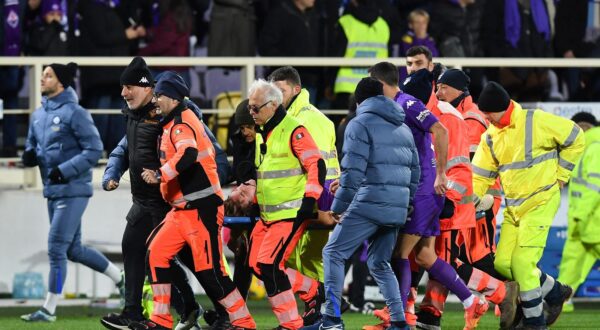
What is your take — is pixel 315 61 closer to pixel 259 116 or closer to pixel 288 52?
pixel 288 52

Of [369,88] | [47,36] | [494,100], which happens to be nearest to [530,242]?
[494,100]

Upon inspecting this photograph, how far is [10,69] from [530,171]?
677 cm

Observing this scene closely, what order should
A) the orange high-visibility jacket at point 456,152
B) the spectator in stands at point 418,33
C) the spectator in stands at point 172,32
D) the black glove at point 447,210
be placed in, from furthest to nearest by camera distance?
1. the spectator in stands at point 418,33
2. the spectator in stands at point 172,32
3. the orange high-visibility jacket at point 456,152
4. the black glove at point 447,210

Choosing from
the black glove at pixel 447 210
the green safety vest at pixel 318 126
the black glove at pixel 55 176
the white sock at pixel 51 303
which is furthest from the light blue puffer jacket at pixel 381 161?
the white sock at pixel 51 303

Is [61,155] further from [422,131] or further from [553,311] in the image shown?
[553,311]

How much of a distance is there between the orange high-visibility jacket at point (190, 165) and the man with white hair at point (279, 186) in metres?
0.46

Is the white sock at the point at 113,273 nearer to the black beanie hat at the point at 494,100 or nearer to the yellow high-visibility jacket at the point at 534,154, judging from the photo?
the yellow high-visibility jacket at the point at 534,154

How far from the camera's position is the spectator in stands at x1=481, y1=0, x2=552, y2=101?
1952 centimetres

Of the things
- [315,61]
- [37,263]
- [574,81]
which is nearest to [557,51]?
[574,81]

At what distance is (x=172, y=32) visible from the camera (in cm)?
1820

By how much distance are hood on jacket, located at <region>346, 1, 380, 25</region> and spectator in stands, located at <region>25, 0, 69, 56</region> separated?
318 centimetres

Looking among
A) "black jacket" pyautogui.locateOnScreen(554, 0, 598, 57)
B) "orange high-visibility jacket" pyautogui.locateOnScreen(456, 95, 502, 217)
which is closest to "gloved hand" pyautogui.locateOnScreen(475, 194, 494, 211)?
"orange high-visibility jacket" pyautogui.locateOnScreen(456, 95, 502, 217)

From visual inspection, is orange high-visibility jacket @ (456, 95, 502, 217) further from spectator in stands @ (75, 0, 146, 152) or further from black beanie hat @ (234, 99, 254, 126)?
spectator in stands @ (75, 0, 146, 152)

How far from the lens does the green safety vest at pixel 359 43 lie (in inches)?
723
